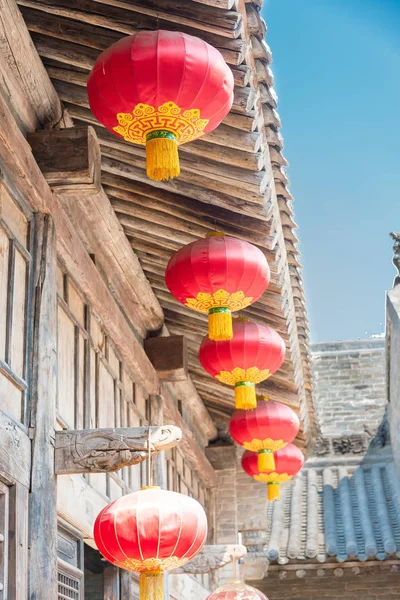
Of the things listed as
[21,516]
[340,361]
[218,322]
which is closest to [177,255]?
[218,322]

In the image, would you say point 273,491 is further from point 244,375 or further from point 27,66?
point 27,66

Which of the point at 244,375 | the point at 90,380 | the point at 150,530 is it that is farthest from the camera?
the point at 244,375

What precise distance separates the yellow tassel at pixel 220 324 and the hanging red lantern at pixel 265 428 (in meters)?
2.85

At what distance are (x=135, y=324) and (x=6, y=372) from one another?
3.78 meters

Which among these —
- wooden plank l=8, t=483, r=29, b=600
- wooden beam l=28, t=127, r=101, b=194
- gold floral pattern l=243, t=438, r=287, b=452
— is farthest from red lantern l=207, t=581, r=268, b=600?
wooden beam l=28, t=127, r=101, b=194

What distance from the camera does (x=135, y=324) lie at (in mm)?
9375

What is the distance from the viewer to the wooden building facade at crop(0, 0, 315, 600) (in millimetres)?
5871

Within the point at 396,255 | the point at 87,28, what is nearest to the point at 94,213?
the point at 87,28

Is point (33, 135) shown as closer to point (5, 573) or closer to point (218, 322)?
point (218, 322)

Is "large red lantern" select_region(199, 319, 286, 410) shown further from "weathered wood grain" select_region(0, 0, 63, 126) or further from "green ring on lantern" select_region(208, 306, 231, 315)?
"weathered wood grain" select_region(0, 0, 63, 126)

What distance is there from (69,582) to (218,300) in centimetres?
218

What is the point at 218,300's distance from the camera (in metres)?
7.15

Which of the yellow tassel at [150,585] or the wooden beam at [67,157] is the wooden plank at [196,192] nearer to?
the wooden beam at [67,157]

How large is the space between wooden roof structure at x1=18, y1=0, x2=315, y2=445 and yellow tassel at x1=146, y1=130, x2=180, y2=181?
82 centimetres
